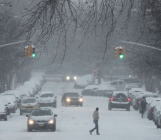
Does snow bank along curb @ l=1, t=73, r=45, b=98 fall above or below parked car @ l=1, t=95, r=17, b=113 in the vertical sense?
above

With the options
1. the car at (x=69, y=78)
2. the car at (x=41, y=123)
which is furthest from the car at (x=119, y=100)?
the car at (x=69, y=78)

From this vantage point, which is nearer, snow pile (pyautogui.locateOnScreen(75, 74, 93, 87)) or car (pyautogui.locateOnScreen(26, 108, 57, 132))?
car (pyautogui.locateOnScreen(26, 108, 57, 132))

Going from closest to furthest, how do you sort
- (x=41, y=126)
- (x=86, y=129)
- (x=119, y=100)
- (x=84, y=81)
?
(x=41, y=126) < (x=86, y=129) < (x=119, y=100) < (x=84, y=81)

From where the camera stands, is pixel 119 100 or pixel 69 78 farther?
pixel 69 78

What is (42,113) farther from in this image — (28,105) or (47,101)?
(47,101)

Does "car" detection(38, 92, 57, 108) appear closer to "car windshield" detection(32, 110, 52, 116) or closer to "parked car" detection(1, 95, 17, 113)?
"parked car" detection(1, 95, 17, 113)

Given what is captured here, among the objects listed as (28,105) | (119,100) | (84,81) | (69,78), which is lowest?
(28,105)

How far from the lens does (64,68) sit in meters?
137

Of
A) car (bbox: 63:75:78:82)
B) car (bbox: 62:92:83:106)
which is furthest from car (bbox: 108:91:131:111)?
car (bbox: 63:75:78:82)

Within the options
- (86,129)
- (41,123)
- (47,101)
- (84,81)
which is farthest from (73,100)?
(84,81)

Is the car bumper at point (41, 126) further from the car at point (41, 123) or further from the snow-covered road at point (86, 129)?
the snow-covered road at point (86, 129)

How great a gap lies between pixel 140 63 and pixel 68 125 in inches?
871

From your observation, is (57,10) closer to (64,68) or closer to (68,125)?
(68,125)

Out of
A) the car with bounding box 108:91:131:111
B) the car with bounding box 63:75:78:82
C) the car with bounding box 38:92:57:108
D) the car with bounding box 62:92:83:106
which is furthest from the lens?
the car with bounding box 63:75:78:82
